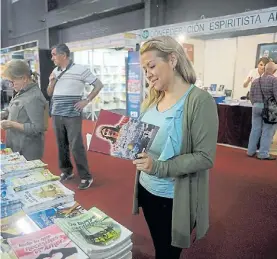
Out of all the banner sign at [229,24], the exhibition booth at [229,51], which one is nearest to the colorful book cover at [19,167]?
the exhibition booth at [229,51]

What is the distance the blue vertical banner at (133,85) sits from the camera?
610cm

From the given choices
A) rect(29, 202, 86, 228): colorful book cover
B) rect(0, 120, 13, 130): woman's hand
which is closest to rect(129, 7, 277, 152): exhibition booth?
rect(0, 120, 13, 130): woman's hand

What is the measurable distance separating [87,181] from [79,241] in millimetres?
2518

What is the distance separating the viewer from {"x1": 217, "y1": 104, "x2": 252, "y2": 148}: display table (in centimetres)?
506

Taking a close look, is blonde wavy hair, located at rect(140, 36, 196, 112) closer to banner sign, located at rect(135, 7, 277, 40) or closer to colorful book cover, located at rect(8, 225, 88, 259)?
colorful book cover, located at rect(8, 225, 88, 259)

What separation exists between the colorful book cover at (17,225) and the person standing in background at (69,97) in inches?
81.5

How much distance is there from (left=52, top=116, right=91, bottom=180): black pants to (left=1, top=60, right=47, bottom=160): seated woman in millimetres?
1104


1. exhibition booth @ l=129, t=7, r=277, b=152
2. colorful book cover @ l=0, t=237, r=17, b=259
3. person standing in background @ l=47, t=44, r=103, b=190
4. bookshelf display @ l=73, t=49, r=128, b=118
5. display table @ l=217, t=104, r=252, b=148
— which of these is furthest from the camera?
bookshelf display @ l=73, t=49, r=128, b=118

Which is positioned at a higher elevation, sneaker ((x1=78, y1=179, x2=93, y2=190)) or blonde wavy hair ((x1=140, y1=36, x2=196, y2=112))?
blonde wavy hair ((x1=140, y1=36, x2=196, y2=112))

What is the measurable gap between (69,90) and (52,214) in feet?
6.94

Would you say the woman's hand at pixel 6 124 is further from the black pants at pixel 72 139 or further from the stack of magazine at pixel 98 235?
the black pants at pixel 72 139

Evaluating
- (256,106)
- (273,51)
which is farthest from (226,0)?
(256,106)

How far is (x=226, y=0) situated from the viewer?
537cm

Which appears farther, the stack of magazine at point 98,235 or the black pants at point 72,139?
the black pants at point 72,139
